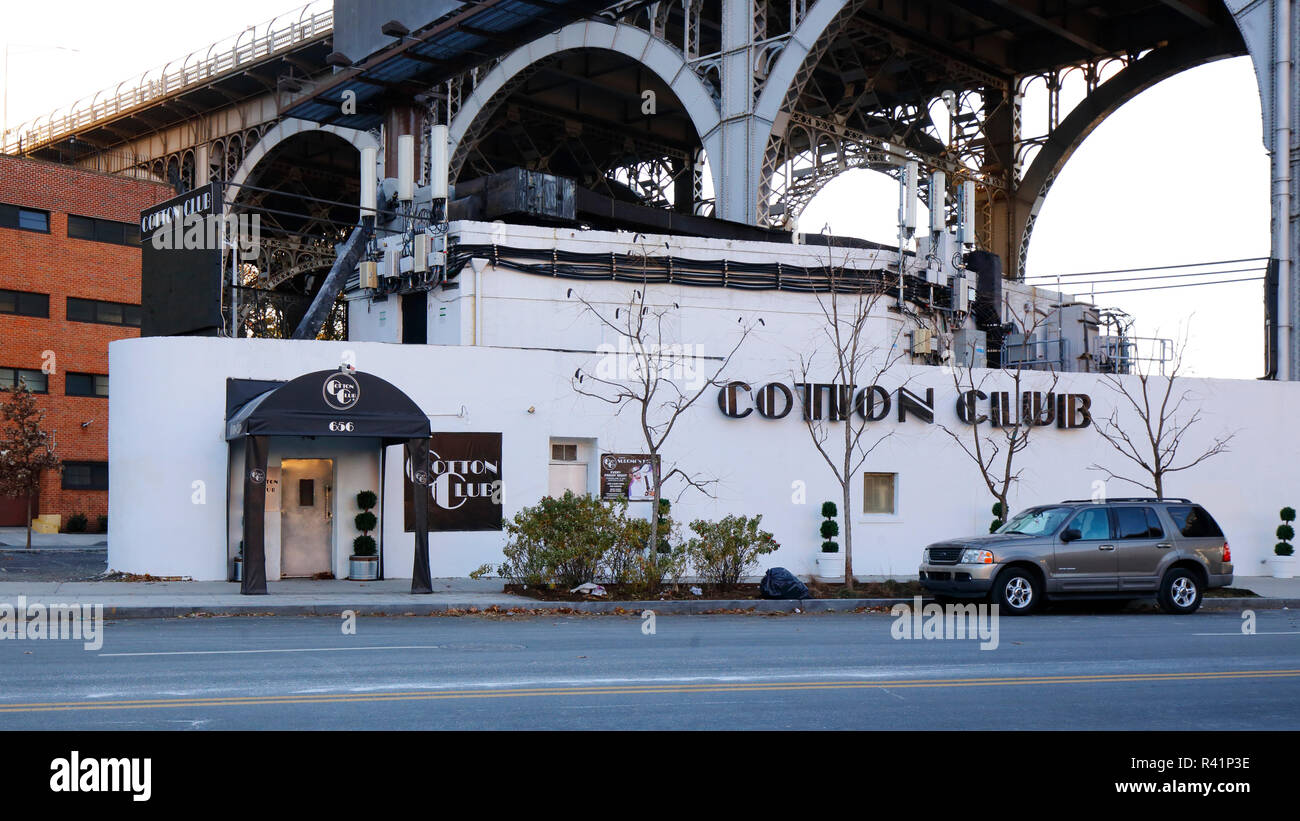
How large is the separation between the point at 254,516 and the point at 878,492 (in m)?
12.8

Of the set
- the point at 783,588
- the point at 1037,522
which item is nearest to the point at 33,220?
the point at 783,588

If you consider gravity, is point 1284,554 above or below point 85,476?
below

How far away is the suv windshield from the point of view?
20250mm

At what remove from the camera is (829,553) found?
83.5 ft

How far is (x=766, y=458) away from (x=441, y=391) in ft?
22.3

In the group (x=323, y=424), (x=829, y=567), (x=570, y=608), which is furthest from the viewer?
(x=829, y=567)

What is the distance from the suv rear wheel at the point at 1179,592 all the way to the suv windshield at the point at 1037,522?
2.04 metres

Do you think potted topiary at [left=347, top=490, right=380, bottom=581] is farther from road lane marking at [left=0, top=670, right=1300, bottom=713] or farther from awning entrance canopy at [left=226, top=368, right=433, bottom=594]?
road lane marking at [left=0, top=670, right=1300, bottom=713]

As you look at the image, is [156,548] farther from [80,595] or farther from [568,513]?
[568,513]

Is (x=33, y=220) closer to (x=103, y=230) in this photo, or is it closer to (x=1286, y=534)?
(x=103, y=230)

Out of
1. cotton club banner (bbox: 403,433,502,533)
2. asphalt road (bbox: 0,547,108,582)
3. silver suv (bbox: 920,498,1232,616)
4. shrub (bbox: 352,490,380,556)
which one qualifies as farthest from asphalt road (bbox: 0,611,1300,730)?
asphalt road (bbox: 0,547,108,582)

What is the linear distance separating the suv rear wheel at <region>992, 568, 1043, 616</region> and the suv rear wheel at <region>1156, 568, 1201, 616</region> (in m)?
2.40

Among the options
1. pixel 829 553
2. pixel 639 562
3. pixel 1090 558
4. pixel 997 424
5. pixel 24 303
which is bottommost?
pixel 829 553
